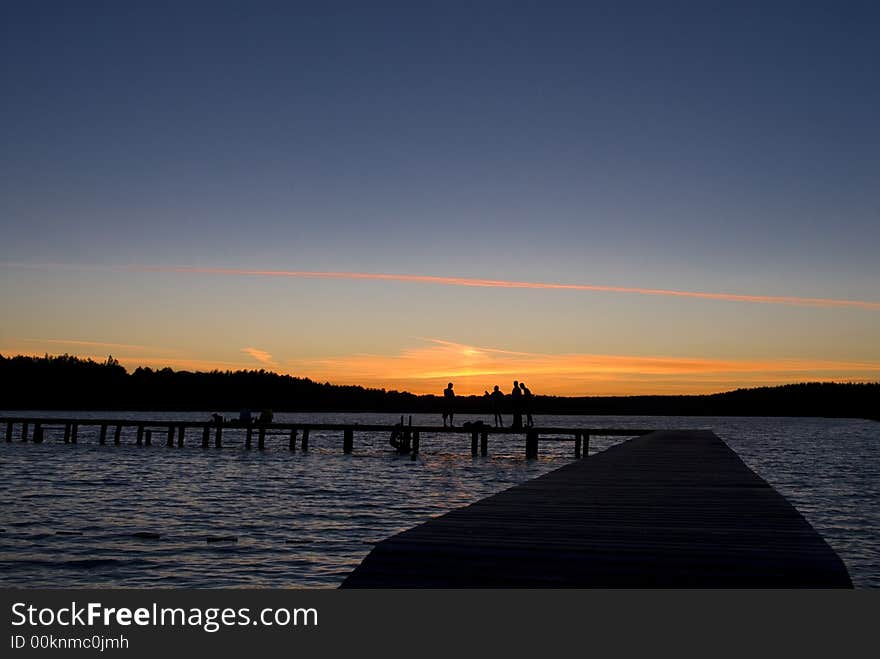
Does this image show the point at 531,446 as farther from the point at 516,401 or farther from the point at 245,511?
the point at 245,511

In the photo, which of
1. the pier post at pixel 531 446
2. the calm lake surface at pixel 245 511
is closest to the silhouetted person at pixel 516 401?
the calm lake surface at pixel 245 511

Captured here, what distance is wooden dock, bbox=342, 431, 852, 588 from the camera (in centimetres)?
667

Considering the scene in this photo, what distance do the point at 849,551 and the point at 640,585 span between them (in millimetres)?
13759

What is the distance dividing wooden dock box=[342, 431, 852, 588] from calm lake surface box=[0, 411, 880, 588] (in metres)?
4.93

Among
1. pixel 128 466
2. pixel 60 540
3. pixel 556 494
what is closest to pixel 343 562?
pixel 556 494

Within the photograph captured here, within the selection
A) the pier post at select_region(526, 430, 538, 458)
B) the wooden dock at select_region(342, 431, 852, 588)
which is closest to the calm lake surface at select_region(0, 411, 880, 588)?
the pier post at select_region(526, 430, 538, 458)

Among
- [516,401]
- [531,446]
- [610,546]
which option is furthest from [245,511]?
[531,446]

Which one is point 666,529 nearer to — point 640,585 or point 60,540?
point 640,585

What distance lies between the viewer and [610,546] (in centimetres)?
775

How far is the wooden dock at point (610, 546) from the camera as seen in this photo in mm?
6672
